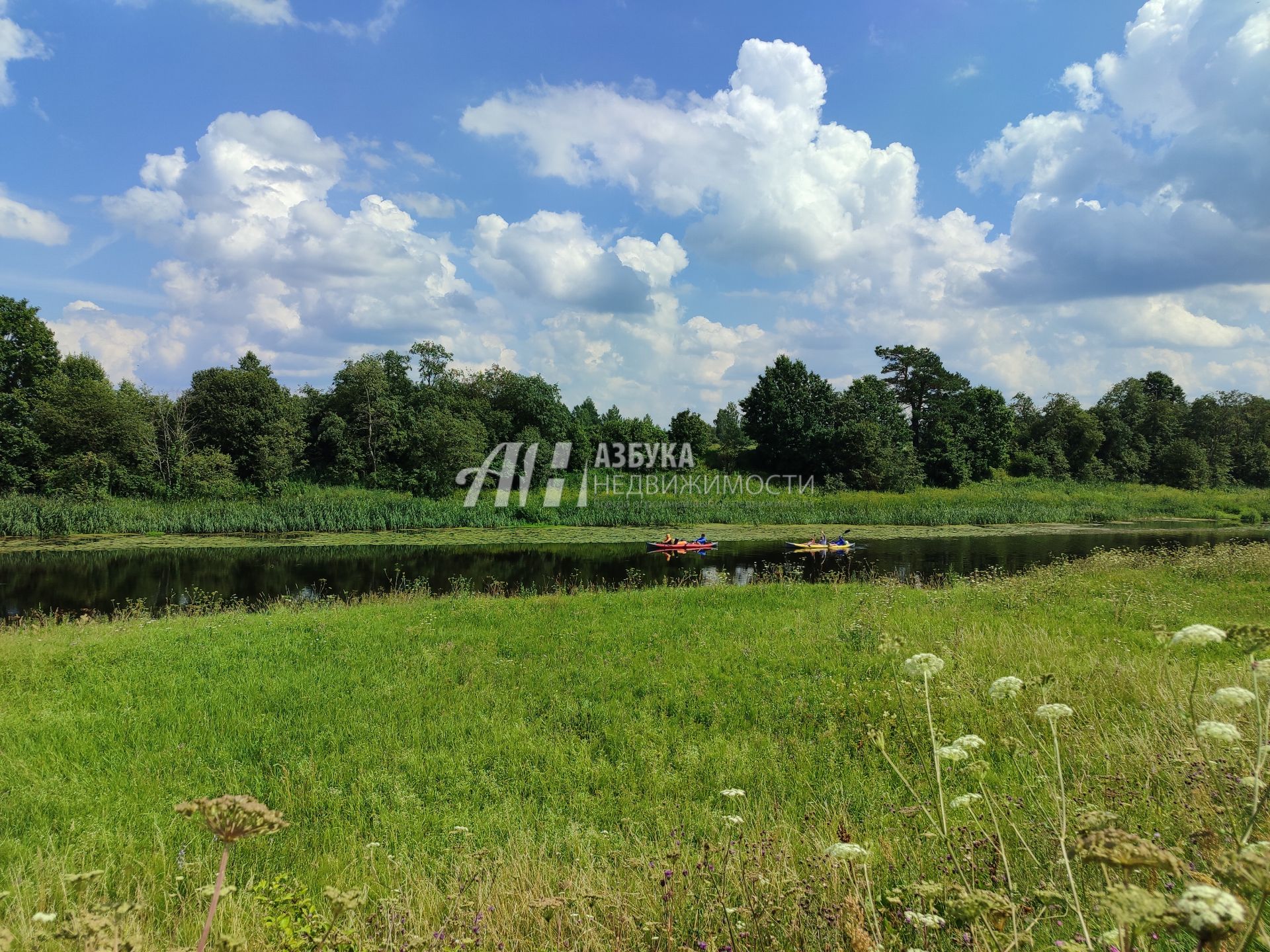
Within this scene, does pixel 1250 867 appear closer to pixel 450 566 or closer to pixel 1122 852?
pixel 1122 852

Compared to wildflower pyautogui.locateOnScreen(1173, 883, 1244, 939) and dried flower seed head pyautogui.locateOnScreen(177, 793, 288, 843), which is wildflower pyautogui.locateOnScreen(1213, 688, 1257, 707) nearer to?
wildflower pyautogui.locateOnScreen(1173, 883, 1244, 939)

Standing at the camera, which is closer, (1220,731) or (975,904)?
(975,904)

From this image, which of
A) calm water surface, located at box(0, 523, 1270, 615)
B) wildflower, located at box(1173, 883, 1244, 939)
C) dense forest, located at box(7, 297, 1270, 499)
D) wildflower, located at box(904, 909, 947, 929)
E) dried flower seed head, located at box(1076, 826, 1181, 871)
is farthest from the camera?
dense forest, located at box(7, 297, 1270, 499)

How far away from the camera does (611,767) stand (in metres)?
5.65

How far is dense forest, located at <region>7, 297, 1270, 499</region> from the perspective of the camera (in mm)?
35531

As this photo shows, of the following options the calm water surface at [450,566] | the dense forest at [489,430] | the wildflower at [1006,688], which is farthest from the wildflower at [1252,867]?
the dense forest at [489,430]

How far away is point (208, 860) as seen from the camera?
13.4 ft

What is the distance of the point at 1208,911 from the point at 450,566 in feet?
74.4

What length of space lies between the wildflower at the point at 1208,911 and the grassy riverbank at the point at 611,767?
0.19 metres

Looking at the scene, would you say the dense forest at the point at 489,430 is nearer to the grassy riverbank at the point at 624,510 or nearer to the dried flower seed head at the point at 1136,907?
the grassy riverbank at the point at 624,510

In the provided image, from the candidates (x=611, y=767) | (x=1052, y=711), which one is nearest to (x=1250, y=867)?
(x=1052, y=711)

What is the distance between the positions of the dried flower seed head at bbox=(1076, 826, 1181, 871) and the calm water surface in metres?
13.4

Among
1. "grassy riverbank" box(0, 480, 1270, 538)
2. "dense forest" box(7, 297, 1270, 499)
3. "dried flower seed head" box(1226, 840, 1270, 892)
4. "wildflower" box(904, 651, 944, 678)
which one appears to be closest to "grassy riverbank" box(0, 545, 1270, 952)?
"dried flower seed head" box(1226, 840, 1270, 892)

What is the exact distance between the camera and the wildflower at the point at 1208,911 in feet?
3.77
